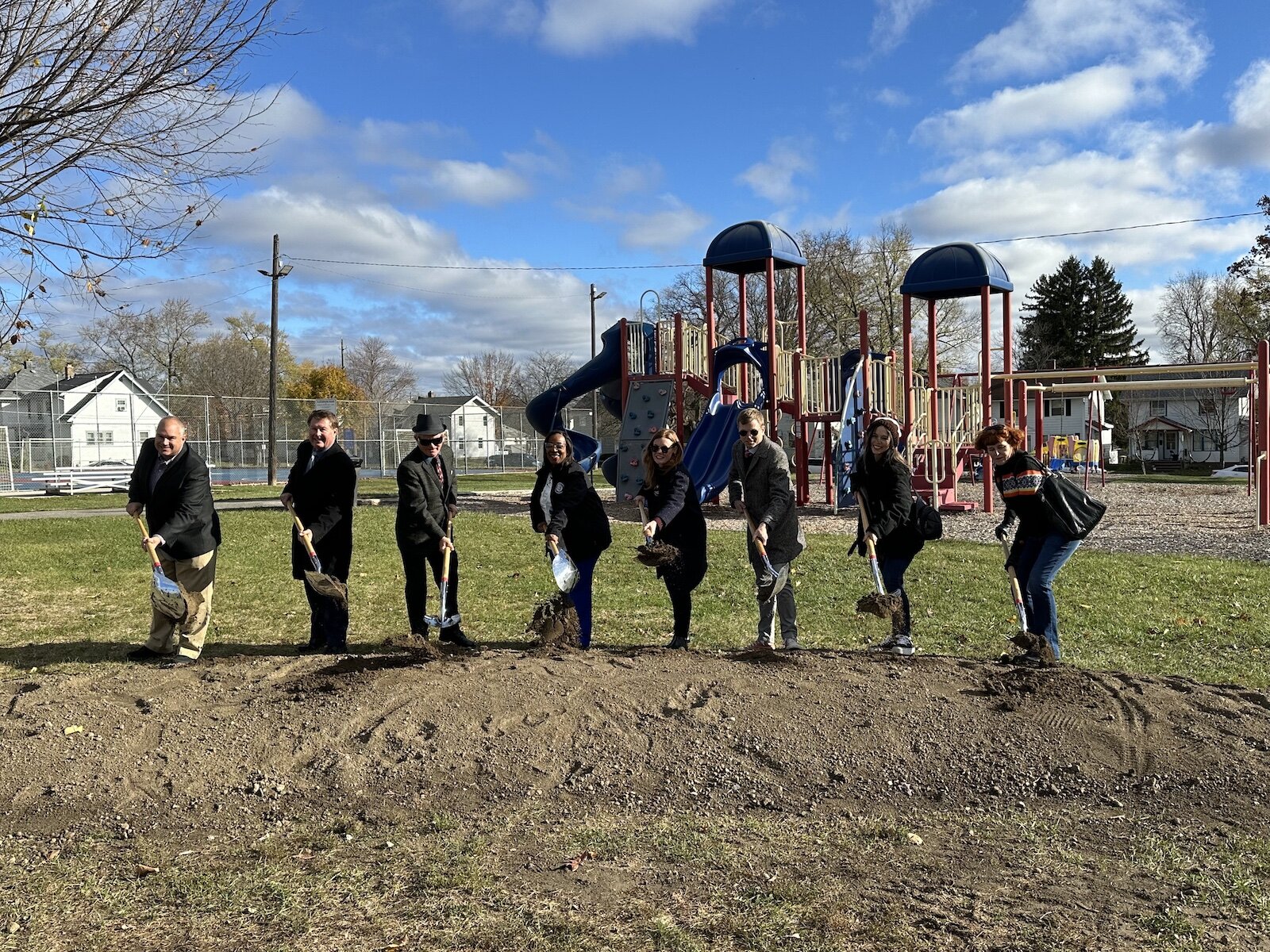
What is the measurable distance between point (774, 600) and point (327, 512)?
3213mm

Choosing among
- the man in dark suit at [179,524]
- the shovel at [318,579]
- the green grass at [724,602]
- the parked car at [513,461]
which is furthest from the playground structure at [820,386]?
the parked car at [513,461]

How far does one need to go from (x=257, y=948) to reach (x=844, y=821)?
2.43 metres

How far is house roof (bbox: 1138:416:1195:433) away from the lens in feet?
200

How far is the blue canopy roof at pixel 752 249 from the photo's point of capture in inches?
744

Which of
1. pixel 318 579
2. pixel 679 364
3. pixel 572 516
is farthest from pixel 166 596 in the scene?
pixel 679 364

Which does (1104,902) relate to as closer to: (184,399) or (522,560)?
(522,560)

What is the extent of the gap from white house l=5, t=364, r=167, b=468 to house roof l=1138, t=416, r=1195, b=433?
173 ft

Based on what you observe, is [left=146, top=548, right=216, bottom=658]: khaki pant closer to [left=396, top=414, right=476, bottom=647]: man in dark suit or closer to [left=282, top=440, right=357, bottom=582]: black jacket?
[left=282, top=440, right=357, bottom=582]: black jacket

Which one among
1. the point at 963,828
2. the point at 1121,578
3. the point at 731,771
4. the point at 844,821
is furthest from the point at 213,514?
the point at 1121,578

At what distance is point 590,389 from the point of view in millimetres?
21719

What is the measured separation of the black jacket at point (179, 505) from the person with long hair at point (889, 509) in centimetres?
444

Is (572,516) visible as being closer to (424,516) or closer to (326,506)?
(424,516)

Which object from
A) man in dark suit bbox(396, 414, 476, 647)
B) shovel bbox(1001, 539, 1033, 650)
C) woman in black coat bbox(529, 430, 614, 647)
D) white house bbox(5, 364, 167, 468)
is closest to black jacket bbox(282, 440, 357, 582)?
man in dark suit bbox(396, 414, 476, 647)

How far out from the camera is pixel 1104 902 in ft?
11.6
